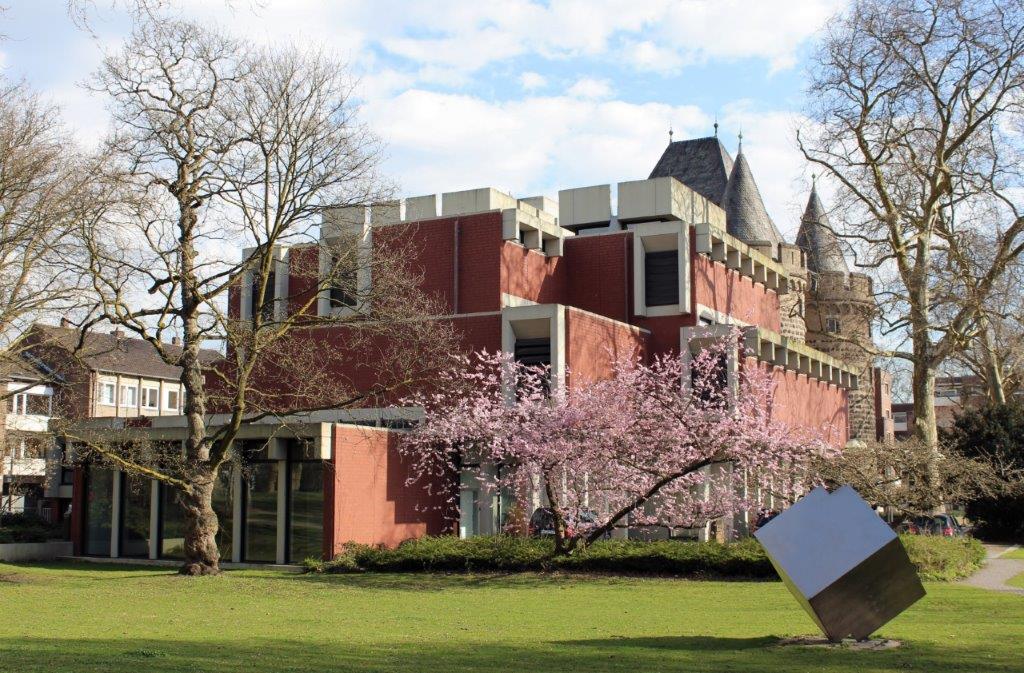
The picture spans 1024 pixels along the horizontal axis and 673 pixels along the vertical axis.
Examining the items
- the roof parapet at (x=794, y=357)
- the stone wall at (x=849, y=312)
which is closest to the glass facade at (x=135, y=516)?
the roof parapet at (x=794, y=357)

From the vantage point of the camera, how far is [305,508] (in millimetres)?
30172

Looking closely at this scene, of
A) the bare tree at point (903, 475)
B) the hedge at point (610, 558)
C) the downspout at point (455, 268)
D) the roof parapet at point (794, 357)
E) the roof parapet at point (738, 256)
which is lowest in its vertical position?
the hedge at point (610, 558)

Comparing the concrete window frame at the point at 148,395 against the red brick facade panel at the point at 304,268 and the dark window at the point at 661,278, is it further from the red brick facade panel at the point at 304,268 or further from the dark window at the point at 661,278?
the dark window at the point at 661,278

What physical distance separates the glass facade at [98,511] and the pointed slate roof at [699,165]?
4378 cm

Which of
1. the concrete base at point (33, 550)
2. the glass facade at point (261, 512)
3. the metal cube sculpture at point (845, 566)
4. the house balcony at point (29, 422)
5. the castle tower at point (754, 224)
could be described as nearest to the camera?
the metal cube sculpture at point (845, 566)

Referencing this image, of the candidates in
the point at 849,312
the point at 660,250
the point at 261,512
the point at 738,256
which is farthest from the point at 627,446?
the point at 738,256

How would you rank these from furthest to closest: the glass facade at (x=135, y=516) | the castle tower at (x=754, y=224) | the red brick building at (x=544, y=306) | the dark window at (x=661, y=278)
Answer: the castle tower at (x=754, y=224)
the dark window at (x=661, y=278)
the glass facade at (x=135, y=516)
the red brick building at (x=544, y=306)

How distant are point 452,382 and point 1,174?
1307 cm

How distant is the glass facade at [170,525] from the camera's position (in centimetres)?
3250

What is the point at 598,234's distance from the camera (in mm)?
41688

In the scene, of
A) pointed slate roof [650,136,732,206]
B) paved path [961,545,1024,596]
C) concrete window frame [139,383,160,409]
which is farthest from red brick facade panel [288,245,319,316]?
pointed slate roof [650,136,732,206]

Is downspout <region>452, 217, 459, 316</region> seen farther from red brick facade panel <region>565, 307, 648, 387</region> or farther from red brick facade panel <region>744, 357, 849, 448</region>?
red brick facade panel <region>744, 357, 849, 448</region>

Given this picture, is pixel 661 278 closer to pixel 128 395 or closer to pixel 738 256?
pixel 738 256

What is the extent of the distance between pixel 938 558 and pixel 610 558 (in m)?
7.22
